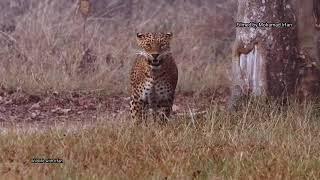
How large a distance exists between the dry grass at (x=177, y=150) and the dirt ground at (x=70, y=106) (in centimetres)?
118

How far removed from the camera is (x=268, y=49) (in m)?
7.94

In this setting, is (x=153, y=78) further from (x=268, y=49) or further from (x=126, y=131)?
(x=268, y=49)

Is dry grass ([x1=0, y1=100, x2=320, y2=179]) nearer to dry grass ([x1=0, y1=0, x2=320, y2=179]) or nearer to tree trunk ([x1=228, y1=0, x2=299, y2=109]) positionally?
dry grass ([x1=0, y1=0, x2=320, y2=179])

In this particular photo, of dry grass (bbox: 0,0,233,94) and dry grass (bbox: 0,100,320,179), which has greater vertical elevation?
dry grass (bbox: 0,0,233,94)

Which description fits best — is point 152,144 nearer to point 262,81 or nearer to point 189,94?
point 262,81

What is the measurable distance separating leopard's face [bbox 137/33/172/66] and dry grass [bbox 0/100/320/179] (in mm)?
600

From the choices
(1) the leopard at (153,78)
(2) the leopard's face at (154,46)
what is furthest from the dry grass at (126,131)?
(2) the leopard's face at (154,46)

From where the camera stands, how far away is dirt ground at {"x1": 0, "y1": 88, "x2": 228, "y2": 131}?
26.9 feet

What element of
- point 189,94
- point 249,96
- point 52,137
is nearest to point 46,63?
point 189,94

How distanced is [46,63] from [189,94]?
204 centimetres

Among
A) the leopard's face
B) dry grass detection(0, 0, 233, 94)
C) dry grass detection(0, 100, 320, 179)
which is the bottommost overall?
dry grass detection(0, 100, 320, 179)

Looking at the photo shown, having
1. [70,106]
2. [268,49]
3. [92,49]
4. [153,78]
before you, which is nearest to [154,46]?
[153,78]

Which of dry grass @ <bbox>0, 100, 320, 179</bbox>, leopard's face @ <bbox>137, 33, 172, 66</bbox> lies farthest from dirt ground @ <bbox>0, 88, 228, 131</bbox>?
dry grass @ <bbox>0, 100, 320, 179</bbox>

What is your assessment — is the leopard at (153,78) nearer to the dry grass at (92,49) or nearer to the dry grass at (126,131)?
the dry grass at (126,131)
